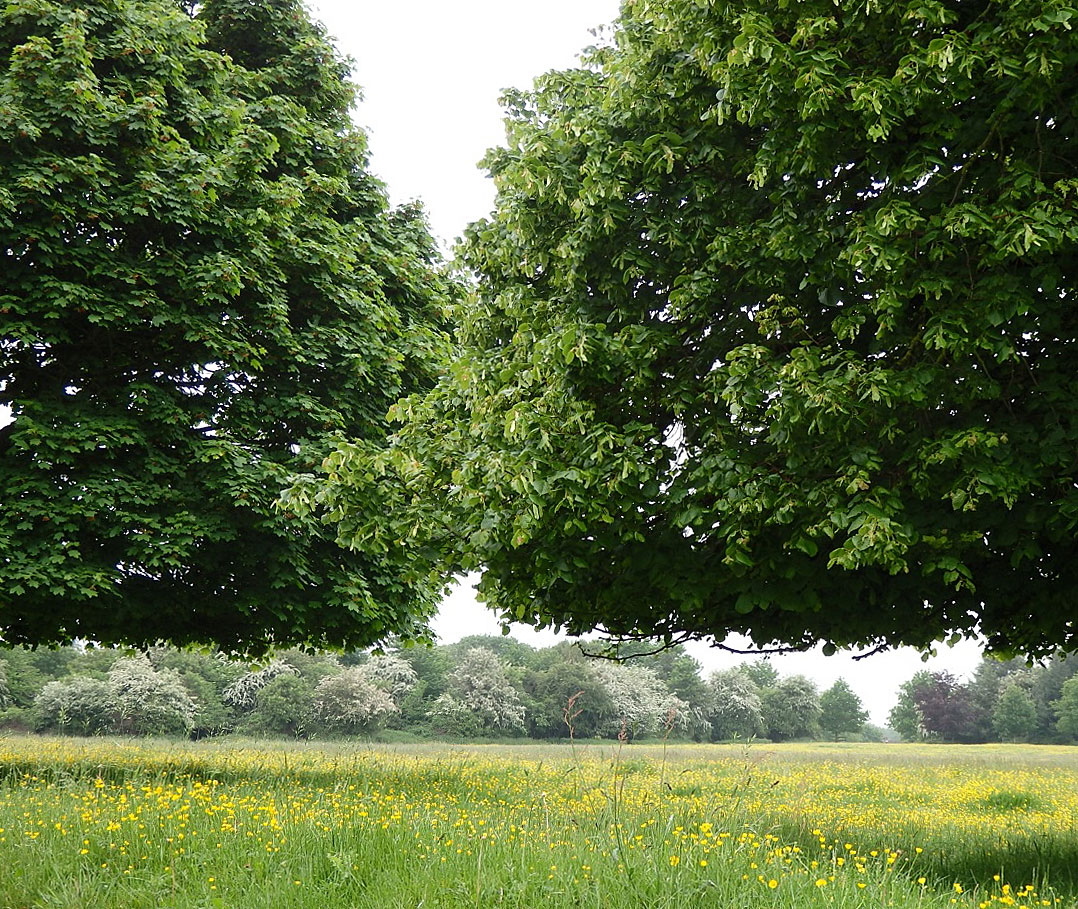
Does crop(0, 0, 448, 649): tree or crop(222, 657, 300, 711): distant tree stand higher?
crop(0, 0, 448, 649): tree

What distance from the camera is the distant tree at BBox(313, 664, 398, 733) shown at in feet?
182

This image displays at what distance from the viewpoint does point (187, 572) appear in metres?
14.2

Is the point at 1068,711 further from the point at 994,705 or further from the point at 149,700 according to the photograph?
the point at 149,700

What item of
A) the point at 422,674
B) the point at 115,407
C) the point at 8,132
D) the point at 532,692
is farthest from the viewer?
the point at 422,674

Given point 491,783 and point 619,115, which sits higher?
point 619,115

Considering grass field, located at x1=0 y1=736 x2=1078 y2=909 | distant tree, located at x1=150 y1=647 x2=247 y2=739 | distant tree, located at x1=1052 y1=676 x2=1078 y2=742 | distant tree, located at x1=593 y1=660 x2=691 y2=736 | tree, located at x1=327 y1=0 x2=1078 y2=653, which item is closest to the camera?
grass field, located at x1=0 y1=736 x2=1078 y2=909

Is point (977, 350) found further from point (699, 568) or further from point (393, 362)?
point (393, 362)

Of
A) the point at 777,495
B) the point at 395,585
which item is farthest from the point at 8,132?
the point at 777,495

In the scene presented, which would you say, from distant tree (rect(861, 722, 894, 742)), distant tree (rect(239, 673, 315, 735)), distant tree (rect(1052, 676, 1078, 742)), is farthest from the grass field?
distant tree (rect(861, 722, 894, 742))

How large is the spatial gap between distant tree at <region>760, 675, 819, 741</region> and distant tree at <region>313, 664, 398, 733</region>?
3718cm

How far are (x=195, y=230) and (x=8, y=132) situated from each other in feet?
9.33

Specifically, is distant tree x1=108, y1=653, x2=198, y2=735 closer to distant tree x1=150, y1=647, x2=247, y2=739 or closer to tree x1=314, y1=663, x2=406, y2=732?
distant tree x1=150, y1=647, x2=247, y2=739

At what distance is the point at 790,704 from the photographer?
77.6 m

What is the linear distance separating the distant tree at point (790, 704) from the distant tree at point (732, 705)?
4.40 m
